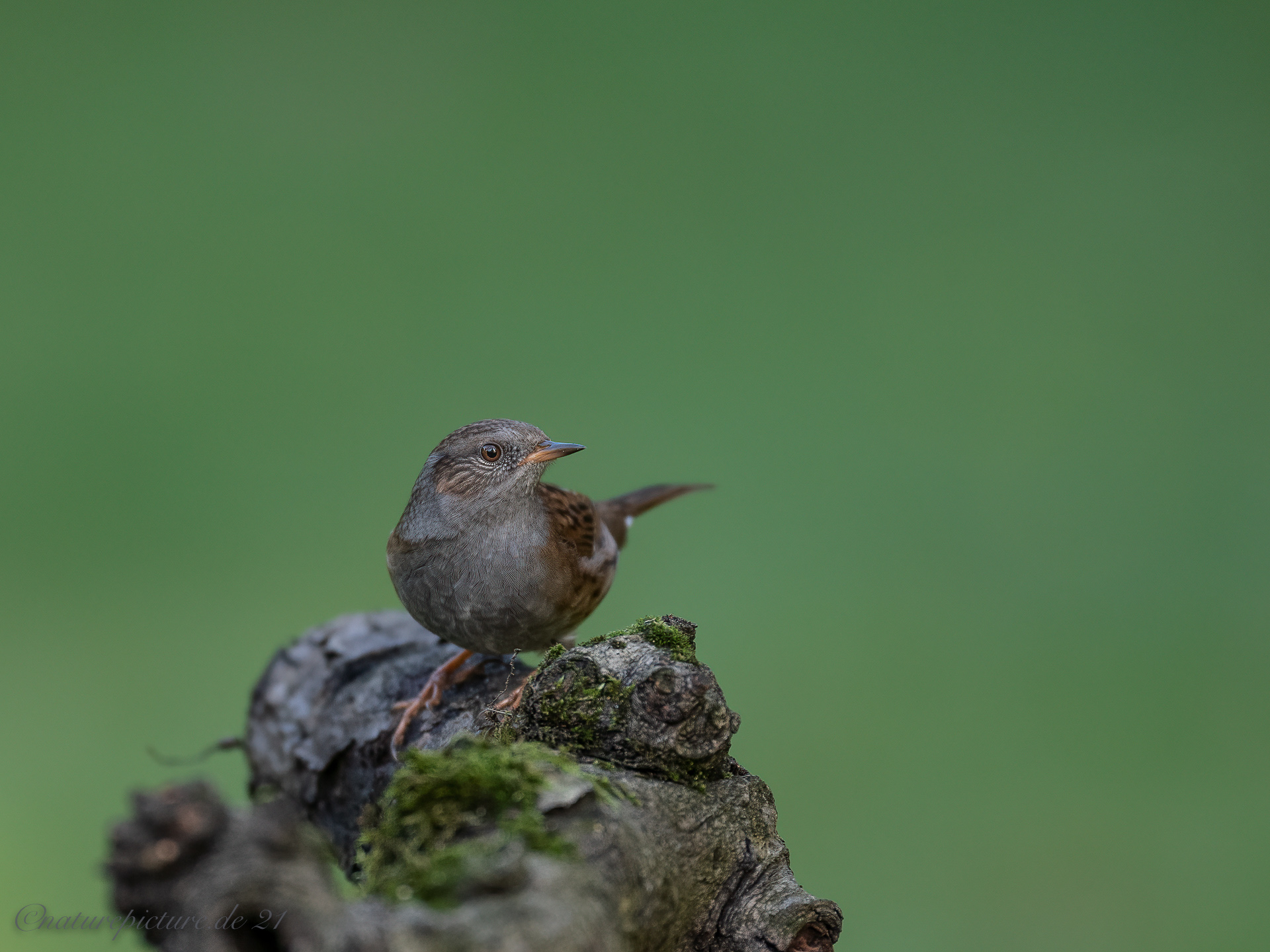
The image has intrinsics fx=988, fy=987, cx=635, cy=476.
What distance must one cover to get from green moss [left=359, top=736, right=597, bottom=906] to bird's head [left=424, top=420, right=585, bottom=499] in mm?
1401

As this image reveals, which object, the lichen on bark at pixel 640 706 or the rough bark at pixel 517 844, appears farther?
the lichen on bark at pixel 640 706

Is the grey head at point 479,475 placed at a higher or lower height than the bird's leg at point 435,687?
higher

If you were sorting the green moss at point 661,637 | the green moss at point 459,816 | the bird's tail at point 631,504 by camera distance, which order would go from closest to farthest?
the green moss at point 459,816 < the green moss at point 661,637 < the bird's tail at point 631,504

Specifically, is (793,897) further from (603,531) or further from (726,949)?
(603,531)

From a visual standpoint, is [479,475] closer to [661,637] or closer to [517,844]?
[661,637]

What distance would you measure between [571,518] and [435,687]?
2.29ft

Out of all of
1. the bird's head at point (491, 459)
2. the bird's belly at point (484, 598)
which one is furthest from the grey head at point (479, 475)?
the bird's belly at point (484, 598)

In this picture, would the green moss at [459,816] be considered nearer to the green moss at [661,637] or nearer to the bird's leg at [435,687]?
the green moss at [661,637]

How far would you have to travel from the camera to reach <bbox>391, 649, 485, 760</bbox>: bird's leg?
287 cm

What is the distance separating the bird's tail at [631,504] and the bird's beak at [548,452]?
2.00 ft

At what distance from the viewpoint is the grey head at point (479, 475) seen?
3.05 m

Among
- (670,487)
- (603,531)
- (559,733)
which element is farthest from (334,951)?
(670,487)

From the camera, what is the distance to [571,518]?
329cm

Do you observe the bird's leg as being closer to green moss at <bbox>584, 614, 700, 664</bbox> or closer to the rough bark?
the rough bark
